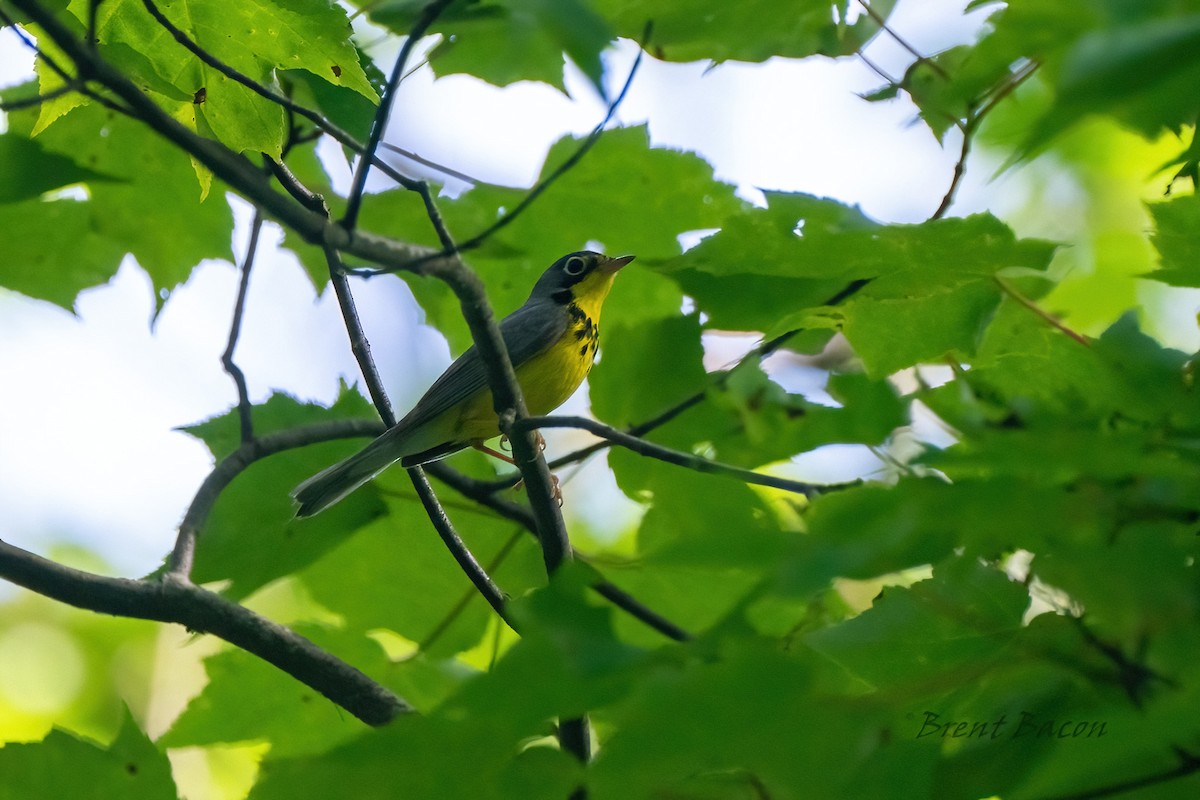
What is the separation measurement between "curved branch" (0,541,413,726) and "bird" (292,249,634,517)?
1706 mm

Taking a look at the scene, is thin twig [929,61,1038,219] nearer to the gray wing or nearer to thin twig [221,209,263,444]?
thin twig [221,209,263,444]

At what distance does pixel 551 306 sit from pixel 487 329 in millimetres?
3300

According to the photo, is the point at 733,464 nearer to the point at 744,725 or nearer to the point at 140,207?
the point at 744,725

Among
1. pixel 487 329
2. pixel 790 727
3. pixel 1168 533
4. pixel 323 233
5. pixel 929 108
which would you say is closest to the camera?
pixel 790 727

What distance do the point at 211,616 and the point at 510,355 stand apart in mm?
2459

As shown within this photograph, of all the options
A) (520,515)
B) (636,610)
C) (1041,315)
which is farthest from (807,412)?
(520,515)

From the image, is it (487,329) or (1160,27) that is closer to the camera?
(1160,27)

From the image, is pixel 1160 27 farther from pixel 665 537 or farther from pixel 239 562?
pixel 239 562

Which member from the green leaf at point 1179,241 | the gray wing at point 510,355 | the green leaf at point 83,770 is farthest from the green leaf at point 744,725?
the gray wing at point 510,355

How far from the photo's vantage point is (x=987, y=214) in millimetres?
2061

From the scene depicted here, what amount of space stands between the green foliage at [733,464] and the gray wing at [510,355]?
→ 1170 mm

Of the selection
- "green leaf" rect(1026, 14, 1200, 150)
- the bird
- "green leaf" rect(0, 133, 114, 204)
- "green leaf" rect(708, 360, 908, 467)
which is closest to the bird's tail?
the bird

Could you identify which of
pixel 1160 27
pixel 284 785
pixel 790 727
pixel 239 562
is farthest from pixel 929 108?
pixel 239 562

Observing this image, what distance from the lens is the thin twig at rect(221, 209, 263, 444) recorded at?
3.38 m
